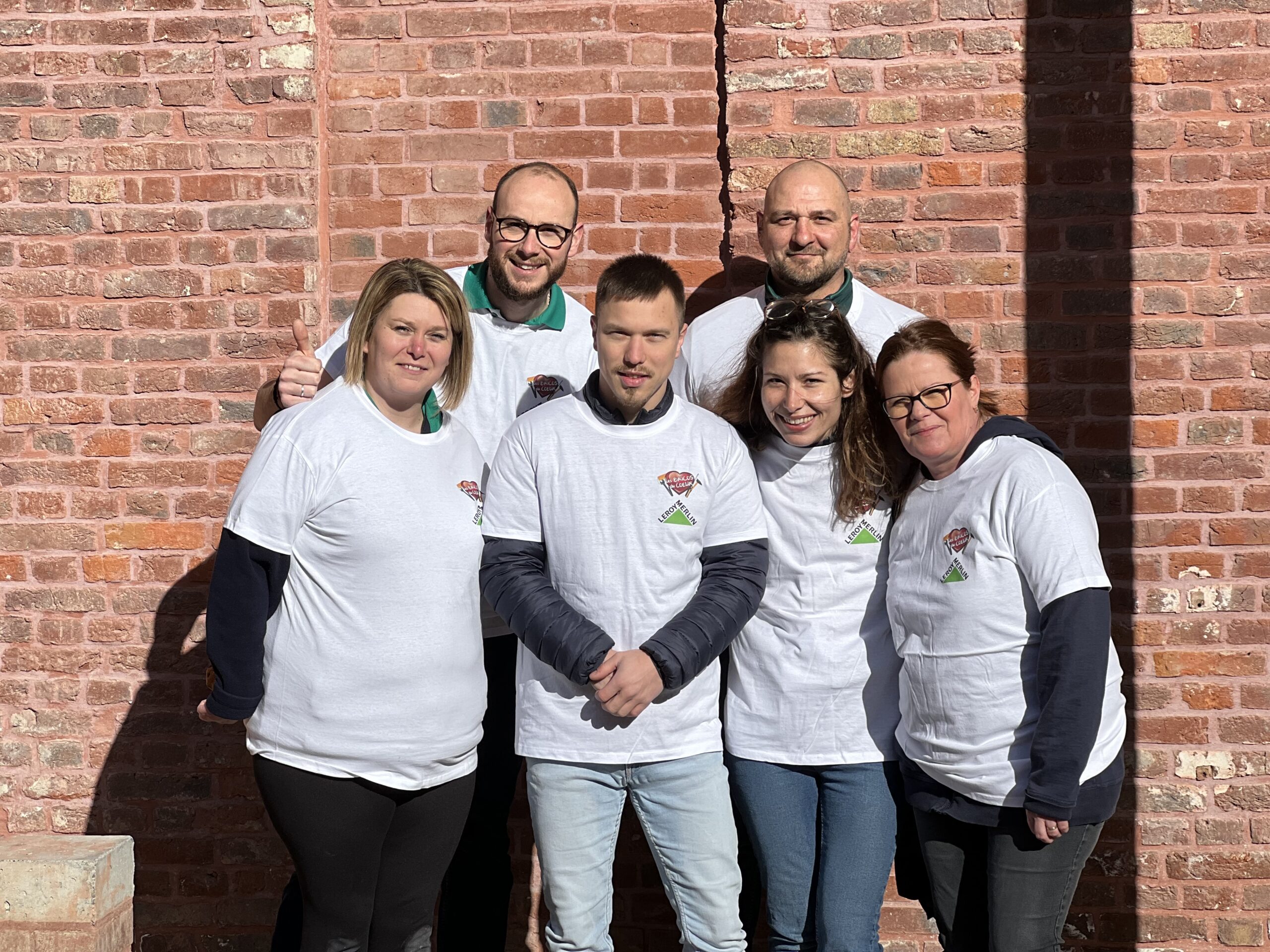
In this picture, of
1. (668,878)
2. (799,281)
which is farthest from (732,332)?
(668,878)

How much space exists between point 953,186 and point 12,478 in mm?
3198

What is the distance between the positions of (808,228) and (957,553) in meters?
1.12

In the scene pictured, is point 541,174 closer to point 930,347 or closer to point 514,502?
point 514,502

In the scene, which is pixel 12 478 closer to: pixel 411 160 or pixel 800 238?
pixel 411 160

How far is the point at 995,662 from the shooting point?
246cm

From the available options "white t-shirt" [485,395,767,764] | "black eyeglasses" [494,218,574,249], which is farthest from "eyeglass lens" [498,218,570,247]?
"white t-shirt" [485,395,767,764]

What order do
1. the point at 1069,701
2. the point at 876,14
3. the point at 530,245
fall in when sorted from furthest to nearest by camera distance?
the point at 876,14 < the point at 530,245 < the point at 1069,701

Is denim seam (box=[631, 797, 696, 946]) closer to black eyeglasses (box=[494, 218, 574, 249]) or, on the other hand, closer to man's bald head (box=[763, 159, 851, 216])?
black eyeglasses (box=[494, 218, 574, 249])

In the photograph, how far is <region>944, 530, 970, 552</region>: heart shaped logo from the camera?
2.50m

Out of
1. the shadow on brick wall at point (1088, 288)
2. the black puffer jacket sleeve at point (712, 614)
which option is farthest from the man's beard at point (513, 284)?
the shadow on brick wall at point (1088, 288)

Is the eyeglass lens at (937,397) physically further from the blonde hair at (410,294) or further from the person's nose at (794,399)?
the blonde hair at (410,294)

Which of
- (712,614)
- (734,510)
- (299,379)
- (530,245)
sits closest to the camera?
(712,614)

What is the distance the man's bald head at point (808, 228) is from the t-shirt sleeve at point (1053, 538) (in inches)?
39.4

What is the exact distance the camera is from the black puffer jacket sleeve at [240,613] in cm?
244
